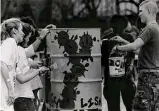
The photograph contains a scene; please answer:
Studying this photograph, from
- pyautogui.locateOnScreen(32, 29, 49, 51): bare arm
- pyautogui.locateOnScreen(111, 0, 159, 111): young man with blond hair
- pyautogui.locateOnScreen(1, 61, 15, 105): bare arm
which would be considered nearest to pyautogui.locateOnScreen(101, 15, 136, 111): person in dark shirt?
pyautogui.locateOnScreen(111, 0, 159, 111): young man with blond hair

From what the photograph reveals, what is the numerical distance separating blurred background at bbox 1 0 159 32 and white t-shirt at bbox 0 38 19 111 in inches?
696

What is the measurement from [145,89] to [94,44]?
0.90 m

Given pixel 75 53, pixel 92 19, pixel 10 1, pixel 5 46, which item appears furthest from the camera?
pixel 10 1

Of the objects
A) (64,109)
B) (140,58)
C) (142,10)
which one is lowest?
(64,109)

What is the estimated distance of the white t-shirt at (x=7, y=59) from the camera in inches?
267

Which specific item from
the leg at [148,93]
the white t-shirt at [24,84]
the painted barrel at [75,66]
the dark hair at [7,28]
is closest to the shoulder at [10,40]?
the dark hair at [7,28]

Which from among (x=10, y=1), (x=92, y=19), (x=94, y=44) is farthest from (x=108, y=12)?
(x=94, y=44)

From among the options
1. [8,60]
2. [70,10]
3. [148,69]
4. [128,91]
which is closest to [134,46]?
[148,69]

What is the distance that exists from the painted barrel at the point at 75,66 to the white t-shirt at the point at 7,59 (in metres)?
1.27

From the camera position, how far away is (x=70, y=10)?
2711cm

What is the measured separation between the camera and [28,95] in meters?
7.65

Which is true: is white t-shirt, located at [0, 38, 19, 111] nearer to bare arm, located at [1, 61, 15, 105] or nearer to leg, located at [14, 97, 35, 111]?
bare arm, located at [1, 61, 15, 105]

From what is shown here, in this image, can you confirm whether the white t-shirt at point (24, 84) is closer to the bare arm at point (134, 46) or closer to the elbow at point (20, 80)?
the elbow at point (20, 80)

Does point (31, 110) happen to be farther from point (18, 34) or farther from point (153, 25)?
point (153, 25)
